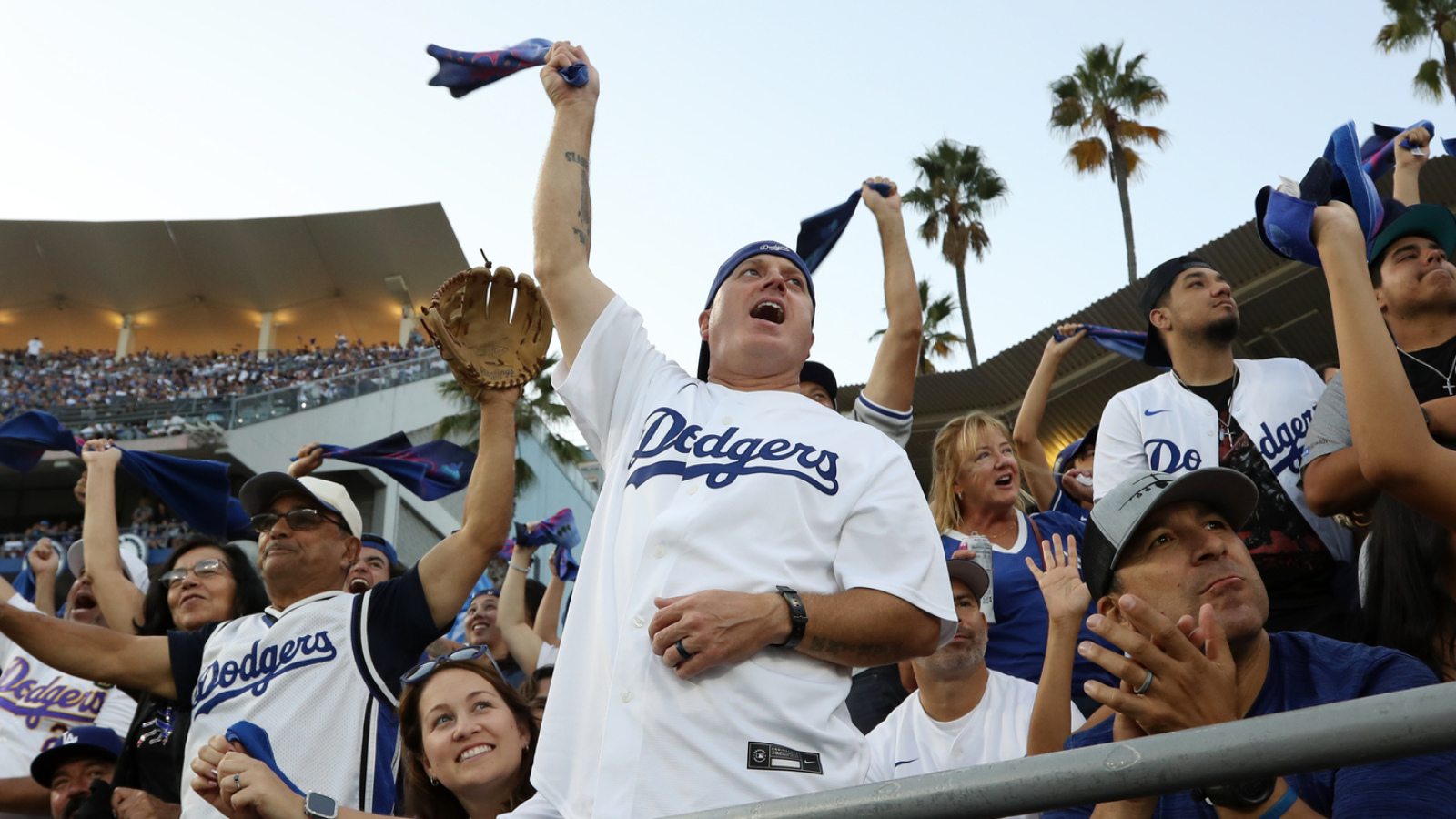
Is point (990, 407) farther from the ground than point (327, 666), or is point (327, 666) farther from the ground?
point (990, 407)

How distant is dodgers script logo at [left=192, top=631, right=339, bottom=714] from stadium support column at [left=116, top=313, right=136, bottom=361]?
4644 cm

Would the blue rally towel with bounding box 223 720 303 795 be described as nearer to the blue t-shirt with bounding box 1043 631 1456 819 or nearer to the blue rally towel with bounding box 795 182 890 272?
the blue t-shirt with bounding box 1043 631 1456 819

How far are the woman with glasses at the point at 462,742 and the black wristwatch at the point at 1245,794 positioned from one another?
209 cm

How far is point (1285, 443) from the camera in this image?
13.0 ft

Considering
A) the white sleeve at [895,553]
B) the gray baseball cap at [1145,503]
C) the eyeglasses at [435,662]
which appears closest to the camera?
the white sleeve at [895,553]

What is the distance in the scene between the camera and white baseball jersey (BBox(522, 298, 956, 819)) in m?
2.21

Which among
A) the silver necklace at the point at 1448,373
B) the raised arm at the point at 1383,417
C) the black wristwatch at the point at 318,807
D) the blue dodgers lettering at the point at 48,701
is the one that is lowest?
the black wristwatch at the point at 318,807

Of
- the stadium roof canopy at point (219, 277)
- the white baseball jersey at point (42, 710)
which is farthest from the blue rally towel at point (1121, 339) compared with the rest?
the stadium roof canopy at point (219, 277)

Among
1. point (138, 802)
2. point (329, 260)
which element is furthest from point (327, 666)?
point (329, 260)

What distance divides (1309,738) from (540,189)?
7.45 ft

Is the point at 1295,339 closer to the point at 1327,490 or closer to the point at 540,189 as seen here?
the point at 1327,490

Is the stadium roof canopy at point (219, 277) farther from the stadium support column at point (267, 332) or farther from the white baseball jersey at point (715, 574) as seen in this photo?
the white baseball jersey at point (715, 574)

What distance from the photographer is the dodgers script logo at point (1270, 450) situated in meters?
3.93

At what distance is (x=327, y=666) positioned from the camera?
379 cm
